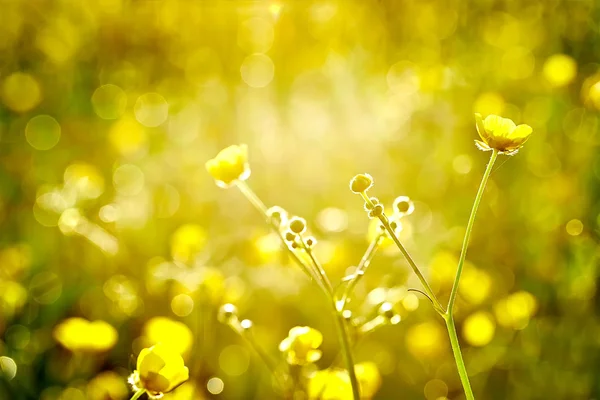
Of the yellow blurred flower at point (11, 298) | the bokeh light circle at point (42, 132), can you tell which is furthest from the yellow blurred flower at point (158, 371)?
the bokeh light circle at point (42, 132)

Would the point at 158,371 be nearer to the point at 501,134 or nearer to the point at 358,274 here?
the point at 358,274

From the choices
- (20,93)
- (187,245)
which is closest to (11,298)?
(187,245)

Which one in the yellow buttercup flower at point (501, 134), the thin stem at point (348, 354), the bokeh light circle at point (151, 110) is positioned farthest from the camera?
the bokeh light circle at point (151, 110)

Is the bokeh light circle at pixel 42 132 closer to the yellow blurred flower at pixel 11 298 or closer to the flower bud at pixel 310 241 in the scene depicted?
the yellow blurred flower at pixel 11 298

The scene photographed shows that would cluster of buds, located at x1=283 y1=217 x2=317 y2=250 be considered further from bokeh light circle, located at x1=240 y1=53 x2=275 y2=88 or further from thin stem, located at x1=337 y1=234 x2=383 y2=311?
bokeh light circle, located at x1=240 y1=53 x2=275 y2=88

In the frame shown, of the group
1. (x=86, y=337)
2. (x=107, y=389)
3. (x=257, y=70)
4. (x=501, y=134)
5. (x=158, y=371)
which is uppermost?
(x=501, y=134)

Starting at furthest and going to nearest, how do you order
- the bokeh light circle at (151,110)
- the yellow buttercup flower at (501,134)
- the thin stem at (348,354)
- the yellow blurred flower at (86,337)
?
the bokeh light circle at (151,110) → the yellow blurred flower at (86,337) → the yellow buttercup flower at (501,134) → the thin stem at (348,354)
